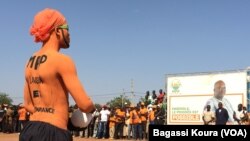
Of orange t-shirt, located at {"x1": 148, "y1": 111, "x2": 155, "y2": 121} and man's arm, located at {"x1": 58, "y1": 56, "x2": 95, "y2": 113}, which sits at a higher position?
man's arm, located at {"x1": 58, "y1": 56, "x2": 95, "y2": 113}

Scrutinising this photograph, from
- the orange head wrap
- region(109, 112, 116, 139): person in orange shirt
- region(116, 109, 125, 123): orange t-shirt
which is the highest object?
the orange head wrap

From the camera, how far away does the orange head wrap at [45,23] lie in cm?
308

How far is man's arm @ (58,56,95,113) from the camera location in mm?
2873

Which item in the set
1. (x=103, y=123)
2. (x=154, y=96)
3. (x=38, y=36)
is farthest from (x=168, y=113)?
(x=38, y=36)

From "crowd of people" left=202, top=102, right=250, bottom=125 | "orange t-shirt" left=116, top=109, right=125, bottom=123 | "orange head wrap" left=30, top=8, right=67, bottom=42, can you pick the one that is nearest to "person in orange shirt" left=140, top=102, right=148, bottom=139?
"orange t-shirt" left=116, top=109, right=125, bottom=123

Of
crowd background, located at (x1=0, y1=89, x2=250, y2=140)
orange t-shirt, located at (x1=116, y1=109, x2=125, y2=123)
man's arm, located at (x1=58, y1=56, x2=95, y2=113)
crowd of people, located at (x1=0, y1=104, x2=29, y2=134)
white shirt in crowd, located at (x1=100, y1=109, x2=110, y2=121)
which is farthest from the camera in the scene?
crowd of people, located at (x1=0, y1=104, x2=29, y2=134)

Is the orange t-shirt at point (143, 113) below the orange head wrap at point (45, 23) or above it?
below

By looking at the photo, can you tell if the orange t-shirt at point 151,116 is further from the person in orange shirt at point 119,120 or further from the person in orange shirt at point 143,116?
the person in orange shirt at point 119,120

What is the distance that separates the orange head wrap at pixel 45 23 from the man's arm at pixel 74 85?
28cm

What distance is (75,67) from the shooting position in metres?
2.94

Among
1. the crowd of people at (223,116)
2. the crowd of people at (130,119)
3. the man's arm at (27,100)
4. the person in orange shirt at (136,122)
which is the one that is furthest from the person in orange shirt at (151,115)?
the man's arm at (27,100)

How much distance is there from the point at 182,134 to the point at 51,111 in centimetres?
493

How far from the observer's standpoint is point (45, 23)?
3080 mm

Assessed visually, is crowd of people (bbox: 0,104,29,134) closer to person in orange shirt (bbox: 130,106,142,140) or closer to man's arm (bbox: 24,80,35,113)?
person in orange shirt (bbox: 130,106,142,140)
